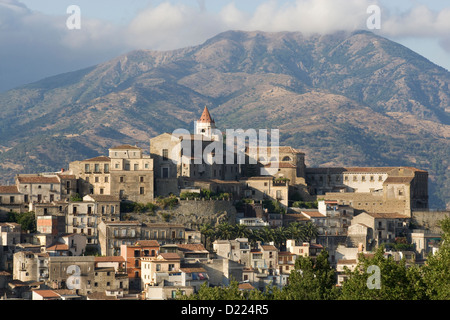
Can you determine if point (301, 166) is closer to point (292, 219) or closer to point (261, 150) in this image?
point (261, 150)

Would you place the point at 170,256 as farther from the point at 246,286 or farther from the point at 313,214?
the point at 313,214

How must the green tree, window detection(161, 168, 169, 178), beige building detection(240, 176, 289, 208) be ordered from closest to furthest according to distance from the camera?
the green tree → window detection(161, 168, 169, 178) → beige building detection(240, 176, 289, 208)

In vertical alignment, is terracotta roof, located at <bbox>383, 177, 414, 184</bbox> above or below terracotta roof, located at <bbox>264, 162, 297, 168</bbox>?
below

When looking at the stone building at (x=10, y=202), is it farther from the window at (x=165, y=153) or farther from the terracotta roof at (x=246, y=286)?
the terracotta roof at (x=246, y=286)

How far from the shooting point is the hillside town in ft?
283

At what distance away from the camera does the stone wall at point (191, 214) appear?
98438mm

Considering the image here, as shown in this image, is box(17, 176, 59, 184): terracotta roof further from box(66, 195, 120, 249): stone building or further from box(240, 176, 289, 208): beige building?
box(240, 176, 289, 208): beige building

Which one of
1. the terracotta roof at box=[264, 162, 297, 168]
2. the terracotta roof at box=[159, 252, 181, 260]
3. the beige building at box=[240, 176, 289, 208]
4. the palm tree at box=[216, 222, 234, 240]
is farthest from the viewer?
the terracotta roof at box=[264, 162, 297, 168]

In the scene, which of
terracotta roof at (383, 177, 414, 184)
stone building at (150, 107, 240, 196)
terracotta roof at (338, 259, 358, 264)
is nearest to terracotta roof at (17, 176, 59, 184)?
stone building at (150, 107, 240, 196)

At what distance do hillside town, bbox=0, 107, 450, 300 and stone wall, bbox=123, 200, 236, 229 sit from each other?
101mm

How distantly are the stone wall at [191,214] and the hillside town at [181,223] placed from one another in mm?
101

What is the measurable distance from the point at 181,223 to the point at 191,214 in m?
1.39

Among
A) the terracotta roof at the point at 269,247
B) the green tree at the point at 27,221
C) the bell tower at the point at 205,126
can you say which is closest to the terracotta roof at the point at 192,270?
the terracotta roof at the point at 269,247

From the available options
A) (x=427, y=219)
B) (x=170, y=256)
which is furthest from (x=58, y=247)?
(x=427, y=219)
